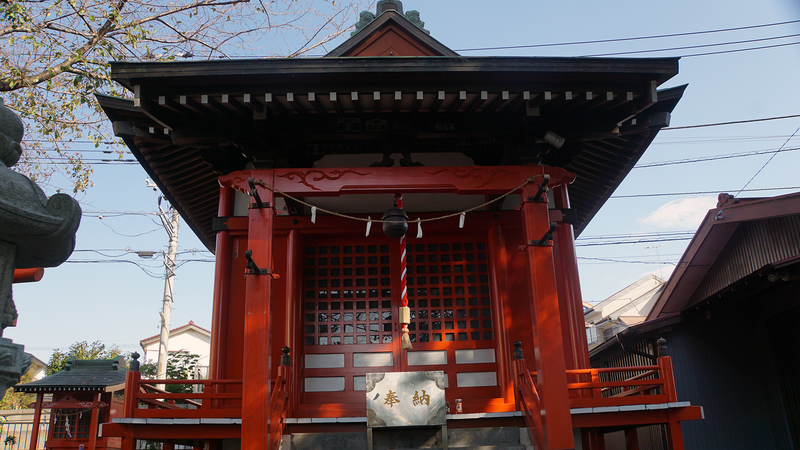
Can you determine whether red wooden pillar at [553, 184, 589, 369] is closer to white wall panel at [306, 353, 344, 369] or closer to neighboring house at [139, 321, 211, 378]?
white wall panel at [306, 353, 344, 369]

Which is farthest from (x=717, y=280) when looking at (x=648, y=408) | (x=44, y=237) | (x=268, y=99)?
(x=44, y=237)

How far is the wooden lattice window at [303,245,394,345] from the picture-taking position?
848 cm

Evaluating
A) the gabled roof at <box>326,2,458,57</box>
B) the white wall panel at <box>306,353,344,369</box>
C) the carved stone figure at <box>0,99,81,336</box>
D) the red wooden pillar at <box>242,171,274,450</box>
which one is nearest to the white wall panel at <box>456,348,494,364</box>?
the white wall panel at <box>306,353,344,369</box>

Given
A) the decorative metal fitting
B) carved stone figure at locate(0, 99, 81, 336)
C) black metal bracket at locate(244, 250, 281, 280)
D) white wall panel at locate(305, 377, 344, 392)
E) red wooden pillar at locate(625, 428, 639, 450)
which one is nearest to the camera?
carved stone figure at locate(0, 99, 81, 336)

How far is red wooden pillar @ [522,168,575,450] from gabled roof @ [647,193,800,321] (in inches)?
150

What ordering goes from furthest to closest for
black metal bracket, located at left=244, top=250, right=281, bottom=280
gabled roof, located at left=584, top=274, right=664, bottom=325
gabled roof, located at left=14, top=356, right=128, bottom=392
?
gabled roof, located at left=584, top=274, right=664, bottom=325 < gabled roof, located at left=14, top=356, right=128, bottom=392 < black metal bracket, located at left=244, top=250, right=281, bottom=280

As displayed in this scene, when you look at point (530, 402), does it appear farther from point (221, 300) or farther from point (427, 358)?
point (221, 300)

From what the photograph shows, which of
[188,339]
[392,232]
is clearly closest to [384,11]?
[392,232]

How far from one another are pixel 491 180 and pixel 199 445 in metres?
5.33

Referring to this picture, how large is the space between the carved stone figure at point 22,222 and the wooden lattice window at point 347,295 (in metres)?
5.10

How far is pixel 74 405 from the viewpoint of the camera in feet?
42.3

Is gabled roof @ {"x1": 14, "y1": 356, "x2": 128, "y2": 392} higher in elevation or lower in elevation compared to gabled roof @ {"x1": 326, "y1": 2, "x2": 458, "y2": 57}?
lower

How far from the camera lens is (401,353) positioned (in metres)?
8.27

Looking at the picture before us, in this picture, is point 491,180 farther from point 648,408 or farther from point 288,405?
point 288,405
